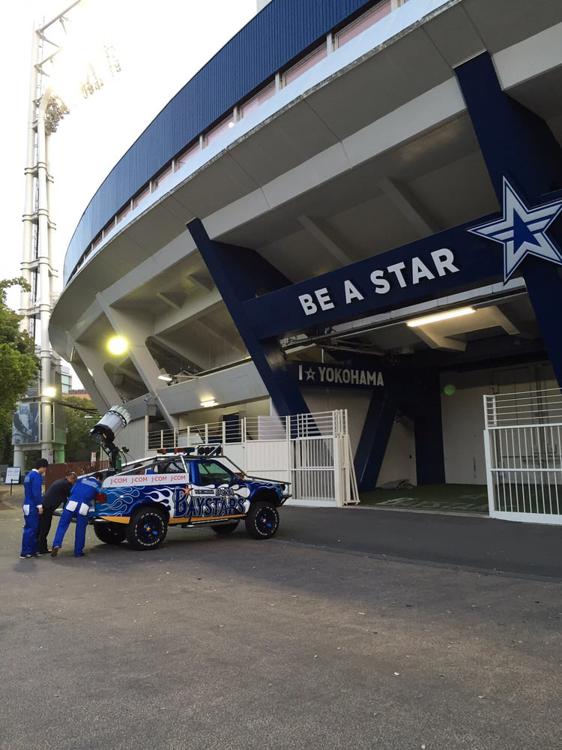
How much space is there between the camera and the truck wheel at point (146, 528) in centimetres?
1003

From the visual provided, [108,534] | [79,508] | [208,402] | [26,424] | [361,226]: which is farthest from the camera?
[26,424]

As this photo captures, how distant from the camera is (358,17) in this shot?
14383 millimetres

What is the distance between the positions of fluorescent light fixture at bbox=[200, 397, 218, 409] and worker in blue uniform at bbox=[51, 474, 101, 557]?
573 inches

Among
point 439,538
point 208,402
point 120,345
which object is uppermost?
point 120,345

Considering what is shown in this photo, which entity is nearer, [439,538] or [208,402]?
[439,538]

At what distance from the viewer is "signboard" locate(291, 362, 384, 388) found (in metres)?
19.6

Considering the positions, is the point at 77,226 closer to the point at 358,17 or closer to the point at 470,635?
the point at 358,17

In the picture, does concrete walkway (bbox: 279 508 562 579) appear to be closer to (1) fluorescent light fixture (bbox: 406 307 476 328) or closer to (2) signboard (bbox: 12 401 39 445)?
(1) fluorescent light fixture (bbox: 406 307 476 328)

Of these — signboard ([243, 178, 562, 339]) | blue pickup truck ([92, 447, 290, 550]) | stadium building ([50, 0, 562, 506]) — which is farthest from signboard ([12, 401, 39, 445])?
blue pickup truck ([92, 447, 290, 550])

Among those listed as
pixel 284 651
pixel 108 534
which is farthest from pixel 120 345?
pixel 284 651

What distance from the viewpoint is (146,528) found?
10164mm

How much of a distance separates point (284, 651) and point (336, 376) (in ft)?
51.8

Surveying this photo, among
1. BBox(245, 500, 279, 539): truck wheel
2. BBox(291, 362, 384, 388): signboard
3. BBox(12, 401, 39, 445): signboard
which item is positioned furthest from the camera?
BBox(12, 401, 39, 445): signboard

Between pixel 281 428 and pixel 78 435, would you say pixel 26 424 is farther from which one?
pixel 281 428
